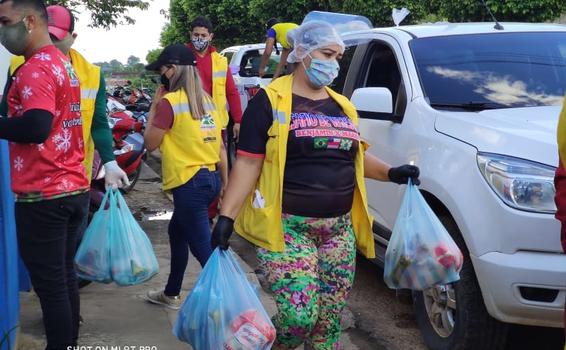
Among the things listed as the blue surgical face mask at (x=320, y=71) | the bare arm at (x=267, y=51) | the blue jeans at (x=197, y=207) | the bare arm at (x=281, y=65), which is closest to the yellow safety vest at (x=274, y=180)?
the blue surgical face mask at (x=320, y=71)

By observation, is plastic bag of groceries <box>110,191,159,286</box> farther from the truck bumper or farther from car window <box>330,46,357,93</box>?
car window <box>330,46,357,93</box>

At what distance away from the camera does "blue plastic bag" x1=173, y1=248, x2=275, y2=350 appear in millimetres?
2828

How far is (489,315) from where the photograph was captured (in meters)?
3.78

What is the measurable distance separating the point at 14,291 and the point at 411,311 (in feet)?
8.96

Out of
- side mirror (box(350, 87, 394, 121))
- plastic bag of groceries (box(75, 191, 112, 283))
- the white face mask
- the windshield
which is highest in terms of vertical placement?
the windshield

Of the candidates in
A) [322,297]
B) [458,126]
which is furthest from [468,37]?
[322,297]

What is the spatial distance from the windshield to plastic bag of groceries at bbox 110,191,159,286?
201 centimetres

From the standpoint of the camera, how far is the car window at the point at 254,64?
10812 millimetres

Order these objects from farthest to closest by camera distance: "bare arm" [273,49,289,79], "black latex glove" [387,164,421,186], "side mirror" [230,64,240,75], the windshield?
"side mirror" [230,64,240,75] → "bare arm" [273,49,289,79] → the windshield → "black latex glove" [387,164,421,186]

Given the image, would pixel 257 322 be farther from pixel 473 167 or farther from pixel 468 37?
pixel 468 37

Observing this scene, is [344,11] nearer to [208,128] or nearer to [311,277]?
[208,128]

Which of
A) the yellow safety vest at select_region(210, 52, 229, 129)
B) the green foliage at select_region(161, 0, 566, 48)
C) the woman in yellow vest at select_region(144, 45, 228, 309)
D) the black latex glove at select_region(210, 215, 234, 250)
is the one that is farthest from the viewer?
the green foliage at select_region(161, 0, 566, 48)

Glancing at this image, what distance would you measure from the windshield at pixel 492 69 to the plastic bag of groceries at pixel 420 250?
4.53 feet

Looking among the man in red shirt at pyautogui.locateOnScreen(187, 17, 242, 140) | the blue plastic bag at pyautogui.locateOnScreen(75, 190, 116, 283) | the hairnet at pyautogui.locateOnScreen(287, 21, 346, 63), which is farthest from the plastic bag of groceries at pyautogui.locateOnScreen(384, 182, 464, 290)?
the man in red shirt at pyautogui.locateOnScreen(187, 17, 242, 140)
